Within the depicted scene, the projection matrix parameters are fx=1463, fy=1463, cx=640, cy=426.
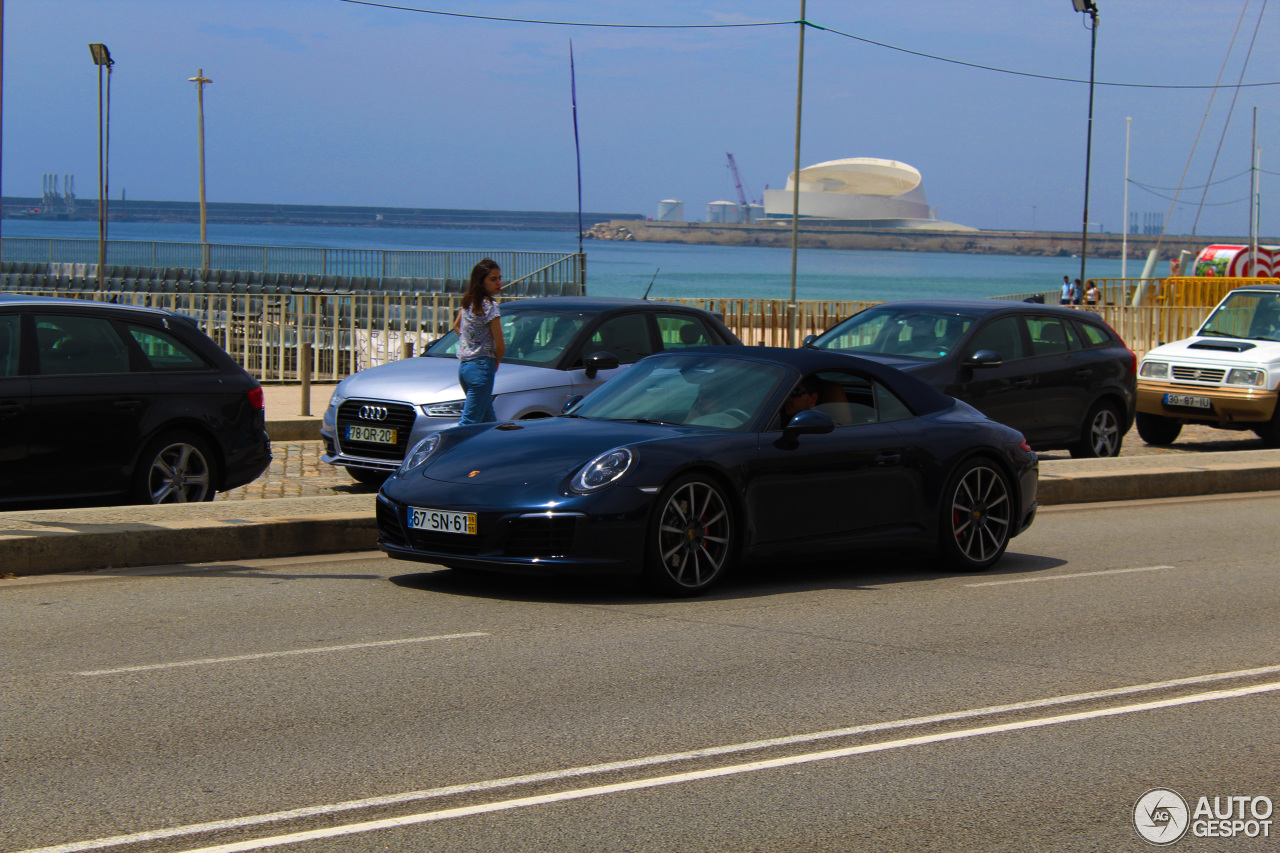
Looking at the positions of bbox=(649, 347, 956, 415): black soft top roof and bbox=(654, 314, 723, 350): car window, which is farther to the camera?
bbox=(654, 314, 723, 350): car window

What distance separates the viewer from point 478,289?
463 inches

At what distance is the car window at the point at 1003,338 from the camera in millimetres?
14633

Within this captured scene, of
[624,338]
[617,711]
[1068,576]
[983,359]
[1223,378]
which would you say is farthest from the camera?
[1223,378]

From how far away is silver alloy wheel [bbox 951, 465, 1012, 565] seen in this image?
934cm

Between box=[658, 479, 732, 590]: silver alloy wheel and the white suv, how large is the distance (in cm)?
1119

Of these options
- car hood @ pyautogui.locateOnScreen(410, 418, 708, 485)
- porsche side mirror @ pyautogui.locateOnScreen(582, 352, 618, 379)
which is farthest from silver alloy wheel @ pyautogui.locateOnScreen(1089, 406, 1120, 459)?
car hood @ pyautogui.locateOnScreen(410, 418, 708, 485)

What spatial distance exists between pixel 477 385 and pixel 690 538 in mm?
4010

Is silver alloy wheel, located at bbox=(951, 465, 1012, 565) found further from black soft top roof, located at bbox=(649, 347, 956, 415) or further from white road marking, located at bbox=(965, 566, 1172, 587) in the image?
black soft top roof, located at bbox=(649, 347, 956, 415)

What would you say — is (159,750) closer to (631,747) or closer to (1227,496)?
(631,747)

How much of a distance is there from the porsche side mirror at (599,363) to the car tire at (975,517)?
374 centimetres

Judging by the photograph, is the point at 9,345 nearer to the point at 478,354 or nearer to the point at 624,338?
the point at 478,354

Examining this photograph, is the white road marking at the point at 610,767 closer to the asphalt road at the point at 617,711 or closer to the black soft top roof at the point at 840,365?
the asphalt road at the point at 617,711

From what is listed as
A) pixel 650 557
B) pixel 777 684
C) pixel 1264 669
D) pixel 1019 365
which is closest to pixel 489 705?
pixel 777 684

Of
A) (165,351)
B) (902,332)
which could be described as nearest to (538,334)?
(165,351)
